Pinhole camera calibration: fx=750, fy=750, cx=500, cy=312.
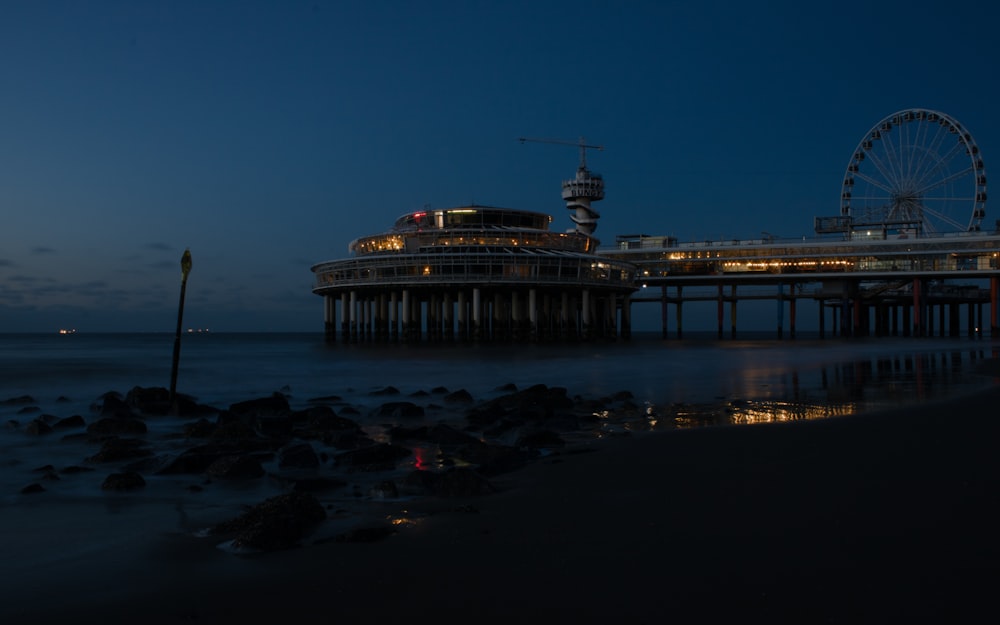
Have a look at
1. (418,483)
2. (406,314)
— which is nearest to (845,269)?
(406,314)

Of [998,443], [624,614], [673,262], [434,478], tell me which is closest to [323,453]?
[434,478]

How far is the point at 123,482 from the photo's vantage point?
9.79m

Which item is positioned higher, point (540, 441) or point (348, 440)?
point (540, 441)

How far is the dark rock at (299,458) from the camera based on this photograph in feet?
37.0

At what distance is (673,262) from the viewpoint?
92812 millimetres

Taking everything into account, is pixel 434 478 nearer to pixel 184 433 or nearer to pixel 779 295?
pixel 184 433

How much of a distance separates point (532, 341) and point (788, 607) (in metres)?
61.4

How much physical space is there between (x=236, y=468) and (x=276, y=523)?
3823 mm

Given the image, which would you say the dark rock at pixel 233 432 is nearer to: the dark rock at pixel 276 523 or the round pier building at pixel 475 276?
the dark rock at pixel 276 523

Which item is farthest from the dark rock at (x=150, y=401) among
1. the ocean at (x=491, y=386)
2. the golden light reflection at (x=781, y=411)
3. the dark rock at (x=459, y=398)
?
the golden light reflection at (x=781, y=411)

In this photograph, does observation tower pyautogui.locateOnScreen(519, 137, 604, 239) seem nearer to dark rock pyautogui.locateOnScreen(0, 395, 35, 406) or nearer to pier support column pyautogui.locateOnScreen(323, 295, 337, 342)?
pier support column pyautogui.locateOnScreen(323, 295, 337, 342)

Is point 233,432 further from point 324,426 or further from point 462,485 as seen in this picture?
point 462,485

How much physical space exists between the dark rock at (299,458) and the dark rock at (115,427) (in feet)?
18.7

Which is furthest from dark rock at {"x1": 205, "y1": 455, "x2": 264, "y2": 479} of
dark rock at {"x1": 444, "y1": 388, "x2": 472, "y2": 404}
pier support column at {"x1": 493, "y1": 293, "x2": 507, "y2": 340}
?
pier support column at {"x1": 493, "y1": 293, "x2": 507, "y2": 340}
